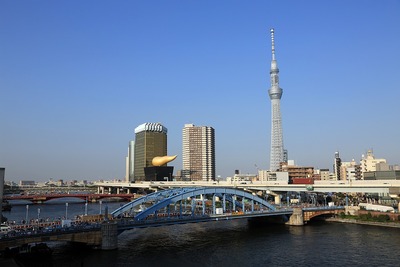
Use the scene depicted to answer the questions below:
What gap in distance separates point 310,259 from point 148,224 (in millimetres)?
24560

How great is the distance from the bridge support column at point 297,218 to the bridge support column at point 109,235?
42.6m

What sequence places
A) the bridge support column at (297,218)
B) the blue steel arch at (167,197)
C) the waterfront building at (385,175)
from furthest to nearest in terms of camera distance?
the waterfront building at (385,175) → the bridge support column at (297,218) → the blue steel arch at (167,197)

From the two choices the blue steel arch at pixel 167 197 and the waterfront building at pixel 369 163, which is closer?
the blue steel arch at pixel 167 197

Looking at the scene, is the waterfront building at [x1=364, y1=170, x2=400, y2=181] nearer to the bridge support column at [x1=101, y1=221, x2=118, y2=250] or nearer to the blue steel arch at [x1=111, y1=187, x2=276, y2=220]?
the blue steel arch at [x1=111, y1=187, x2=276, y2=220]

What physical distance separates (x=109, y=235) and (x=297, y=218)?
145 ft

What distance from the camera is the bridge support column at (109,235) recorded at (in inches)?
1971

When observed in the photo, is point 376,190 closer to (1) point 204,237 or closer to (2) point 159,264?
(1) point 204,237

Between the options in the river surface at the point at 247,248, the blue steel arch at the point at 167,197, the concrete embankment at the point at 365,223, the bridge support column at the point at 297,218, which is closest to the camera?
the river surface at the point at 247,248

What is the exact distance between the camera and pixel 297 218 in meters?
77.9

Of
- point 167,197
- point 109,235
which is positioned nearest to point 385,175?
point 167,197

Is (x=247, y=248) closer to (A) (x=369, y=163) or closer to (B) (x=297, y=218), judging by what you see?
(B) (x=297, y=218)

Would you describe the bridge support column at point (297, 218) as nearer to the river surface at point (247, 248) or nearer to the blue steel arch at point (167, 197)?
the river surface at point (247, 248)

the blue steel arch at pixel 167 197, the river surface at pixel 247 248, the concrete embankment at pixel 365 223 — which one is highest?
the blue steel arch at pixel 167 197

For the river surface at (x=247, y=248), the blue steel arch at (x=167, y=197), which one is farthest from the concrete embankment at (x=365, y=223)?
the blue steel arch at (x=167, y=197)
